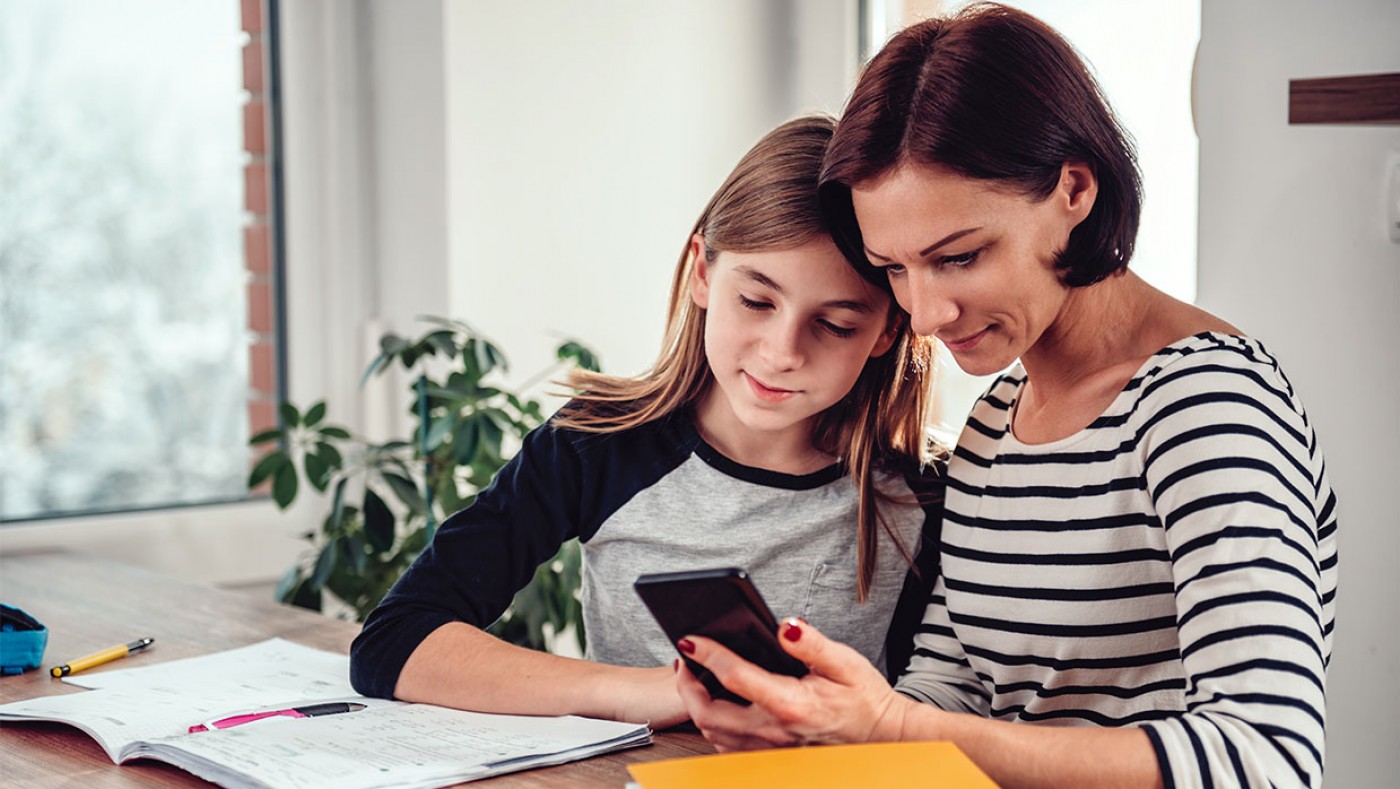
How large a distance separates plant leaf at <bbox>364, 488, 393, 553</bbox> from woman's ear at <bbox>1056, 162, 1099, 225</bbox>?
117 centimetres

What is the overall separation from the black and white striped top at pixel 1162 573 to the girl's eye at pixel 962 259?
156 mm

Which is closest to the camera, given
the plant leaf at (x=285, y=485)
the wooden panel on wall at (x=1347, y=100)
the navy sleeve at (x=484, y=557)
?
the navy sleeve at (x=484, y=557)

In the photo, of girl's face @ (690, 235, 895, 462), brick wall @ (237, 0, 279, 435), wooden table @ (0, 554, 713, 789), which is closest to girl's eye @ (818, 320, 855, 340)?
girl's face @ (690, 235, 895, 462)

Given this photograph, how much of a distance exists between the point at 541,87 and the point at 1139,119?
0.92 meters

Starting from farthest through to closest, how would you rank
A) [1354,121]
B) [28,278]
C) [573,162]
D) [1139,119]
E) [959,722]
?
[573,162] → [28,278] → [1139,119] → [1354,121] → [959,722]

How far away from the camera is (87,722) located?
103 cm

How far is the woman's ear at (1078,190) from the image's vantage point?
3.14ft

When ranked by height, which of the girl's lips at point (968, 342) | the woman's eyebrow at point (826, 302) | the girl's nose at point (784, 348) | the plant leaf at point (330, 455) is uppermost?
the woman's eyebrow at point (826, 302)

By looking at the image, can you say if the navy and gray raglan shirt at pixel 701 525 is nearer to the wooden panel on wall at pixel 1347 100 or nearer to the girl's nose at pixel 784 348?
the girl's nose at pixel 784 348

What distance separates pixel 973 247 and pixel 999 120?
0.09 meters

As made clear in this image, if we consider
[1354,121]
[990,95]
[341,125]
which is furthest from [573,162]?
[990,95]

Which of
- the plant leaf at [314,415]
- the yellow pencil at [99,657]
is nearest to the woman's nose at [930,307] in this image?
the yellow pencil at [99,657]

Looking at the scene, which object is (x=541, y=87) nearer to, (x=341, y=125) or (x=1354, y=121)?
(x=341, y=125)

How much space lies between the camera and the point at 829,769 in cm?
80
